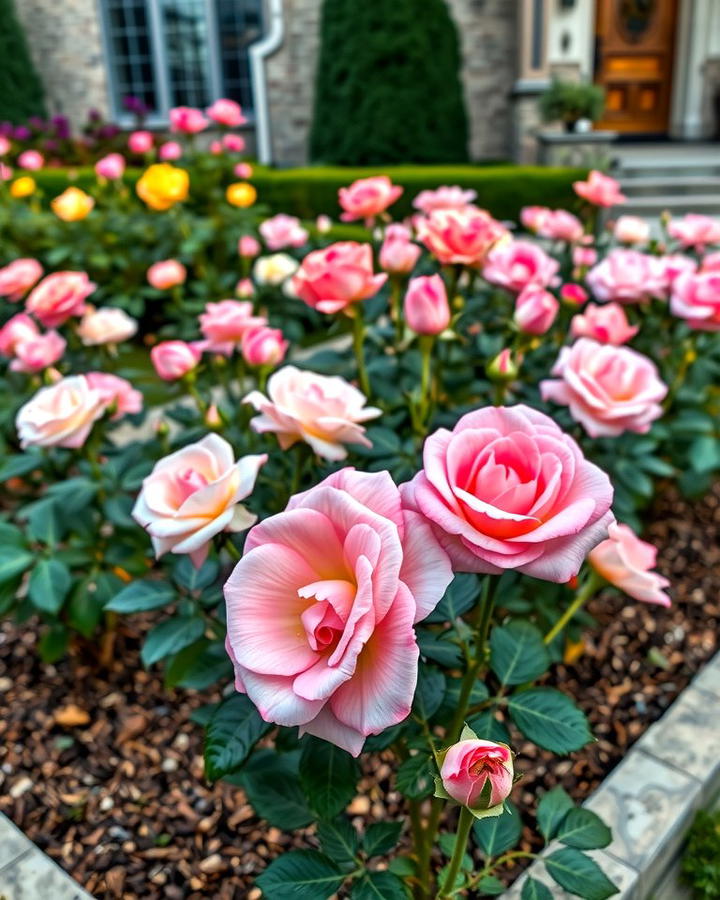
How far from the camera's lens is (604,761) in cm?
170

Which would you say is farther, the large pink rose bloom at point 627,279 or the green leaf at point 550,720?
the large pink rose bloom at point 627,279

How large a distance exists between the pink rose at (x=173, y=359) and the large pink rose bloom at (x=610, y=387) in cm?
71

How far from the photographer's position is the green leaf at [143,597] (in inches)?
47.8

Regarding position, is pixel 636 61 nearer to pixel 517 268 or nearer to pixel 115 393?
pixel 517 268

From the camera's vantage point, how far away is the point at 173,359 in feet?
4.93

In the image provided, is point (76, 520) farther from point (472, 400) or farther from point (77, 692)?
point (472, 400)

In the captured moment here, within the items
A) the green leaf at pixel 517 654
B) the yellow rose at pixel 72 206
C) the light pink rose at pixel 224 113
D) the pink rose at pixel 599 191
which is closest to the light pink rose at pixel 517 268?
the pink rose at pixel 599 191

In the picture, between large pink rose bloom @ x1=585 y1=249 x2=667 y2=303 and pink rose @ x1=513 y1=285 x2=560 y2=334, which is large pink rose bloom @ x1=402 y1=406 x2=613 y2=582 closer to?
pink rose @ x1=513 y1=285 x2=560 y2=334

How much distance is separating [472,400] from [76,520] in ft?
3.47

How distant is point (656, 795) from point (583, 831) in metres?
0.52

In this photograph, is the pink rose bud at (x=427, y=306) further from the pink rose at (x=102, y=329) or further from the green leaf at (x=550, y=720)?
the pink rose at (x=102, y=329)

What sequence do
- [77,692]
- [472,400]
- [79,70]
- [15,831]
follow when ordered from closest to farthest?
1. [15,831]
2. [77,692]
3. [472,400]
4. [79,70]

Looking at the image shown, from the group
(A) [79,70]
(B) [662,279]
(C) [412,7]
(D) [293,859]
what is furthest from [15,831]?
(A) [79,70]

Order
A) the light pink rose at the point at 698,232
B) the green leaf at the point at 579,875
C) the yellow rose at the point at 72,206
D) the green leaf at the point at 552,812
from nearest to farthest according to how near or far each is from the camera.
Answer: the green leaf at the point at 579,875, the green leaf at the point at 552,812, the light pink rose at the point at 698,232, the yellow rose at the point at 72,206
